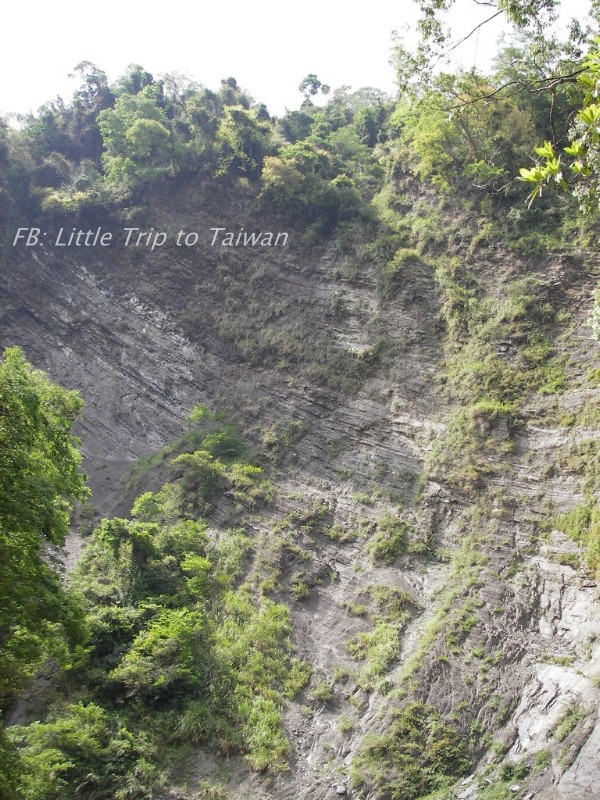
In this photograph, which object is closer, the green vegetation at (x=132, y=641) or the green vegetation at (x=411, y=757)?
the green vegetation at (x=132, y=641)

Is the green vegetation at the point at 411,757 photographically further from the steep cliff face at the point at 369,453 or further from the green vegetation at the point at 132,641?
the green vegetation at the point at 132,641

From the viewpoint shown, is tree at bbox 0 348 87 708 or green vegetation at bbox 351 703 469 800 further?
green vegetation at bbox 351 703 469 800

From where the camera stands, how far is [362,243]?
21.2 metres

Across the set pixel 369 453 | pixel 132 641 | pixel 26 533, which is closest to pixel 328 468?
pixel 369 453

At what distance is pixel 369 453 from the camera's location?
16141 millimetres

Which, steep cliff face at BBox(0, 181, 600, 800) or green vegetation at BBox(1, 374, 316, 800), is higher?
steep cliff face at BBox(0, 181, 600, 800)

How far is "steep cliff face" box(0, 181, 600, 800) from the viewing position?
31.9 ft

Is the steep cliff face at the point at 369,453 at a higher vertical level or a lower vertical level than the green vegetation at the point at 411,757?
higher

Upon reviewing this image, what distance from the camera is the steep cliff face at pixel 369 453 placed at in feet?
31.9

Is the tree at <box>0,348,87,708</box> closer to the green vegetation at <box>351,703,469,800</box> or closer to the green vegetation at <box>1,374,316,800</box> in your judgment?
the green vegetation at <box>1,374,316,800</box>

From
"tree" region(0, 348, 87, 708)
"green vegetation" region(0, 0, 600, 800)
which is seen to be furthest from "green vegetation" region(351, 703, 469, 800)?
"tree" region(0, 348, 87, 708)

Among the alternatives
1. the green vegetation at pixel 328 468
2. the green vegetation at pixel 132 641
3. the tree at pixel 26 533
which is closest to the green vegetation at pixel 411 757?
the green vegetation at pixel 328 468

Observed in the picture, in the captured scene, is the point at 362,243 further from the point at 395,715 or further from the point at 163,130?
the point at 395,715

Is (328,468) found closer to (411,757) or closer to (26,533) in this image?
(411,757)
